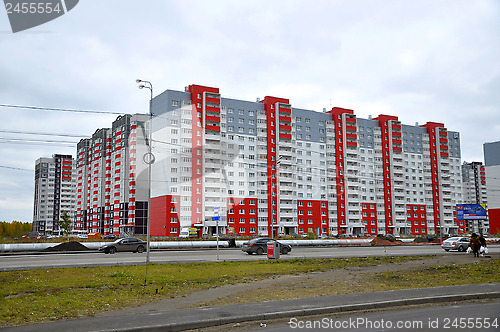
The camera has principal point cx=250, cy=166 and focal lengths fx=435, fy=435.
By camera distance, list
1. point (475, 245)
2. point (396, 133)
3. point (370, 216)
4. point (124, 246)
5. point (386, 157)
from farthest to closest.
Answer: point (396, 133)
point (386, 157)
point (370, 216)
point (124, 246)
point (475, 245)

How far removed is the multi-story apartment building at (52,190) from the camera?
174m

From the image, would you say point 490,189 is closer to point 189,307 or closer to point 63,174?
point 189,307

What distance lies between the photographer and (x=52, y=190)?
177 meters

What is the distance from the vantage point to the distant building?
102125 mm

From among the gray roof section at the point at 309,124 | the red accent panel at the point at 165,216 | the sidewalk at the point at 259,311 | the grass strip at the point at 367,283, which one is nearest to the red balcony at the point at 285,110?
the gray roof section at the point at 309,124

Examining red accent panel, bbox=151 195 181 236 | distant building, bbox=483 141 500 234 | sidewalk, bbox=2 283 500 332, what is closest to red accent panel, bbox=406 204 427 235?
distant building, bbox=483 141 500 234

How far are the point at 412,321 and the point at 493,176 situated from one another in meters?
107

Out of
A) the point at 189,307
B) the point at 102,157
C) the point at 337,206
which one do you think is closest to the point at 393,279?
the point at 189,307

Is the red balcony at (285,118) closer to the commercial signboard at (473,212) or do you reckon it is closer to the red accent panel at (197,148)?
the red accent panel at (197,148)

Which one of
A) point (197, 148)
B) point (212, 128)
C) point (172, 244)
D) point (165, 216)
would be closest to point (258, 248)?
point (172, 244)

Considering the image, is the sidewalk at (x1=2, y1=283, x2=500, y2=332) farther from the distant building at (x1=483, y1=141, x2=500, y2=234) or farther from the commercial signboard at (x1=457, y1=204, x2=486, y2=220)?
the distant building at (x1=483, y1=141, x2=500, y2=234)

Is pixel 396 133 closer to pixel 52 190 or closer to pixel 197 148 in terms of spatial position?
pixel 197 148

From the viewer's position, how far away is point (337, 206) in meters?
115

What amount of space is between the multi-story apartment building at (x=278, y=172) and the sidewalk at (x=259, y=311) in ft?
214
